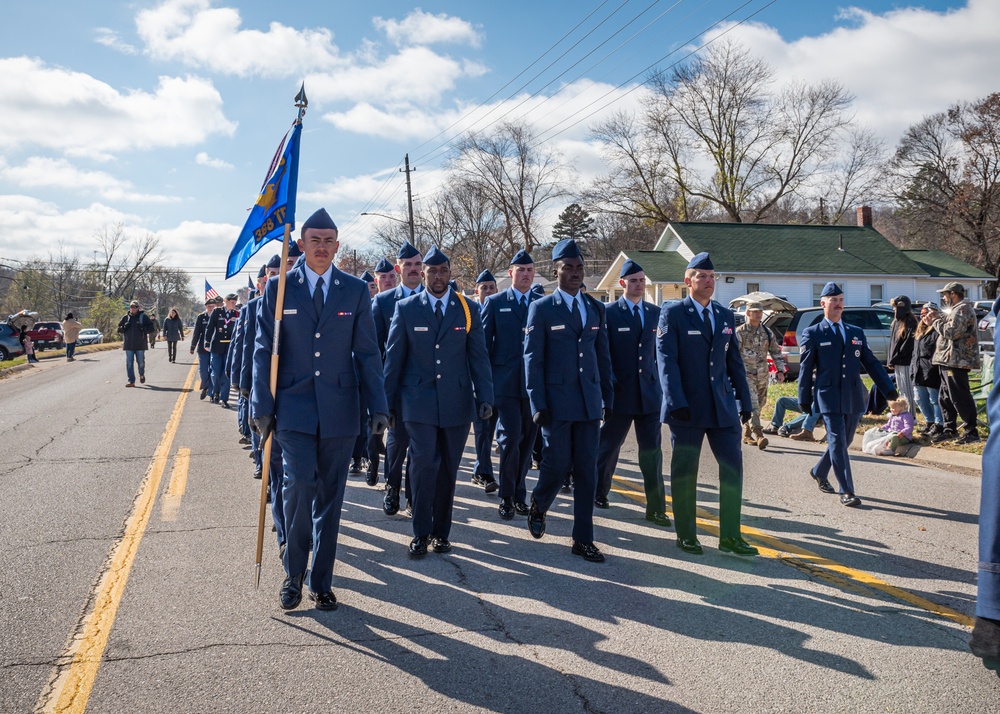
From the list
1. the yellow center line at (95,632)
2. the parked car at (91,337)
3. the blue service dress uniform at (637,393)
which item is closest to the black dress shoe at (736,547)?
the blue service dress uniform at (637,393)

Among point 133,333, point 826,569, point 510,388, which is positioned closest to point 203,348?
point 133,333

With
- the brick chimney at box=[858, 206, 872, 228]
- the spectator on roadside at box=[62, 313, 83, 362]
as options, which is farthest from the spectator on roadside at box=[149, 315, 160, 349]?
the brick chimney at box=[858, 206, 872, 228]

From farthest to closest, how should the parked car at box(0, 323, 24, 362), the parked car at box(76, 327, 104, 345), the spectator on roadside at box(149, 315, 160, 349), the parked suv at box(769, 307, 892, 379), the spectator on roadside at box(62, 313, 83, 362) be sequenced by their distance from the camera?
the parked car at box(76, 327, 104, 345), the parked car at box(0, 323, 24, 362), the spectator on roadside at box(62, 313, 83, 362), the spectator on roadside at box(149, 315, 160, 349), the parked suv at box(769, 307, 892, 379)

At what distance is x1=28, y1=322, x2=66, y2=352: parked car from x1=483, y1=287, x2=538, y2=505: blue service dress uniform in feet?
150

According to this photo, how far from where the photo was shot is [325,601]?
4750 millimetres

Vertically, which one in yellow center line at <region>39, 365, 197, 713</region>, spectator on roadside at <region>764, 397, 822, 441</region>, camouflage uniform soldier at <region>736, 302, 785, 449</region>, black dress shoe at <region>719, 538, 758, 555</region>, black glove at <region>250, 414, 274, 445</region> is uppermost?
camouflage uniform soldier at <region>736, 302, 785, 449</region>

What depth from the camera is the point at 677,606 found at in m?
4.80

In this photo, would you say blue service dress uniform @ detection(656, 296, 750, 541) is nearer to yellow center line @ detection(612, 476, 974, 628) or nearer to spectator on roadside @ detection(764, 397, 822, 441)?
yellow center line @ detection(612, 476, 974, 628)

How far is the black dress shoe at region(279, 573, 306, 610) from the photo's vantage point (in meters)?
4.71

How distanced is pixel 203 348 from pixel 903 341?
13.3m

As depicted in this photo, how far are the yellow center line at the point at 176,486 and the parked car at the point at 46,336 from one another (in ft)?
138

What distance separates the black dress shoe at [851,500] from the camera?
7562 millimetres

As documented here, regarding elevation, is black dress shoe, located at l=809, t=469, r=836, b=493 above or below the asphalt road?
above

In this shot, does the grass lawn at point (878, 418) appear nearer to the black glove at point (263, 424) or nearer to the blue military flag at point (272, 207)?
the black glove at point (263, 424)
